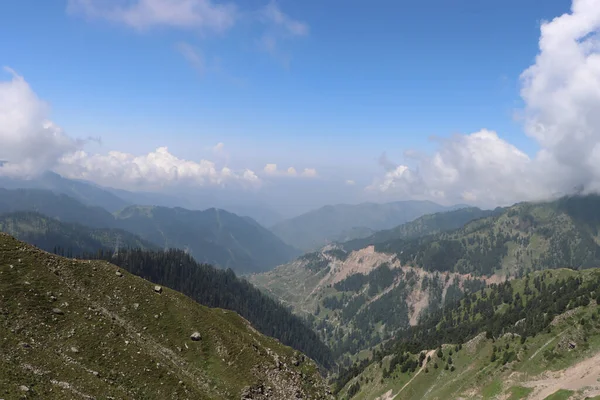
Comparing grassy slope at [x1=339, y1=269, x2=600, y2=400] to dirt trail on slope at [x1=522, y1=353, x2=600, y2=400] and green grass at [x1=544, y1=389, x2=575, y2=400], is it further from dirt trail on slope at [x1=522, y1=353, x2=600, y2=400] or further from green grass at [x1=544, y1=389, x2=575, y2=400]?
green grass at [x1=544, y1=389, x2=575, y2=400]

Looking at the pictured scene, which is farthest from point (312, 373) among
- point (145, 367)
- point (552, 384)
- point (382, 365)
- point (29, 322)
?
point (382, 365)

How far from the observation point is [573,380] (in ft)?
320

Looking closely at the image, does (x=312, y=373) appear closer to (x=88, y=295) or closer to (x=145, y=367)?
(x=145, y=367)

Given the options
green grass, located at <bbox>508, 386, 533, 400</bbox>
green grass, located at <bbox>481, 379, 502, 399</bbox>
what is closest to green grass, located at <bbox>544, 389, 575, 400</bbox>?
green grass, located at <bbox>508, 386, 533, 400</bbox>

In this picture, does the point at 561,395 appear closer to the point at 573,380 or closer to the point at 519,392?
the point at 573,380

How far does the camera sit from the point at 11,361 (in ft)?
142

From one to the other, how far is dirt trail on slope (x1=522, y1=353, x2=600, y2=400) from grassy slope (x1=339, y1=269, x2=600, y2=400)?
1.40 m

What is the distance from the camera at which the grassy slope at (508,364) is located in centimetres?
11025

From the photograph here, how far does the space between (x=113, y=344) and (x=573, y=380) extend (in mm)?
117291

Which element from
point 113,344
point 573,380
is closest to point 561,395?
point 573,380

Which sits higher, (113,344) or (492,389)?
(113,344)

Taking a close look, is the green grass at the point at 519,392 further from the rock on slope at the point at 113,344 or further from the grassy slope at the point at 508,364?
the rock on slope at the point at 113,344

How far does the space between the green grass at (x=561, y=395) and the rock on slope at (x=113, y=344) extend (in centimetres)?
6176

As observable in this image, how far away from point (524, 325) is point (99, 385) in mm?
164901
